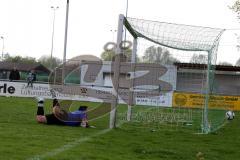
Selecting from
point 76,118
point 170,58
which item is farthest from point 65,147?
point 170,58

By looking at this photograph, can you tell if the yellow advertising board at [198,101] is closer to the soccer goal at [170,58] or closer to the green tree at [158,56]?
the soccer goal at [170,58]

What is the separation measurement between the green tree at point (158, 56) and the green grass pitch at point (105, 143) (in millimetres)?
3735

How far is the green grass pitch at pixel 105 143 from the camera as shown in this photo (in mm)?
9750

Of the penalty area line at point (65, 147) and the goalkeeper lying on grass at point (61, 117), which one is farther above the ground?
the goalkeeper lying on grass at point (61, 117)

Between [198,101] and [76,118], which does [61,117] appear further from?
[198,101]

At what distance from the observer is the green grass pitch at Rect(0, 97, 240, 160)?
32.0 feet

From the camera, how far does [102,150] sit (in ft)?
34.7

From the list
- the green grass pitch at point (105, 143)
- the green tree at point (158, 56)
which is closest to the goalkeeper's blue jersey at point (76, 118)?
the green grass pitch at point (105, 143)

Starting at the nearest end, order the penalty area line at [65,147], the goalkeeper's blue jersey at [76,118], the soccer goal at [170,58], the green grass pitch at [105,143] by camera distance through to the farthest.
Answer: the penalty area line at [65,147] → the green grass pitch at [105,143] → the goalkeeper's blue jersey at [76,118] → the soccer goal at [170,58]

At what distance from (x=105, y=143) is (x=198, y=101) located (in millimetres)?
20121

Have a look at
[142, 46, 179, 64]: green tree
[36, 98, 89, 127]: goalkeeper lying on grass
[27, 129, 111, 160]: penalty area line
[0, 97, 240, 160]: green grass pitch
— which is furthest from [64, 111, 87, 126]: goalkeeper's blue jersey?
[142, 46, 179, 64]: green tree

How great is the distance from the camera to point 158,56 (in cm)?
2016

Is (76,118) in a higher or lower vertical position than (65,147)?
higher

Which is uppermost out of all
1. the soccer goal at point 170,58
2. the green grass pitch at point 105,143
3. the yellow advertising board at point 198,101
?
the soccer goal at point 170,58
